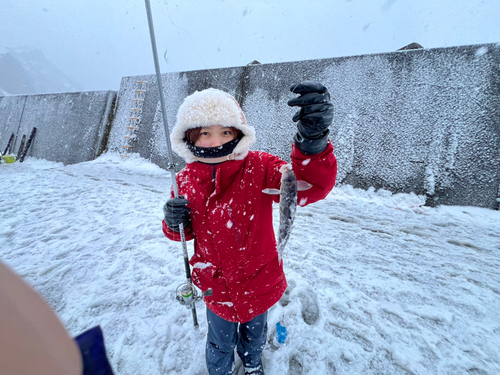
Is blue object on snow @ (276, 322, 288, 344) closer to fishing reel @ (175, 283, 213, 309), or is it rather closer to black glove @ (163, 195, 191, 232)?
fishing reel @ (175, 283, 213, 309)

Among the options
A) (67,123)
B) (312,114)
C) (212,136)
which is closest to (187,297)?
(212,136)

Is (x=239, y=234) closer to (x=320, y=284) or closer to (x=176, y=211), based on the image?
(x=176, y=211)

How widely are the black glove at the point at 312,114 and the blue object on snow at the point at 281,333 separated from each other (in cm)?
182

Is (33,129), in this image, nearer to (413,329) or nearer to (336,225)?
(336,225)

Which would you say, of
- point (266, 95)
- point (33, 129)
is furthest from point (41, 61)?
point (266, 95)

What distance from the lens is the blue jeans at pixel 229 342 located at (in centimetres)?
150

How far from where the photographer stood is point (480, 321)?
1.97 meters

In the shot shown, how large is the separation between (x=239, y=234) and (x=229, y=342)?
2.85ft

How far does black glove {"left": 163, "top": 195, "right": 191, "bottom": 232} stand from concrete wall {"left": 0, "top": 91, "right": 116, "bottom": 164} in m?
9.78

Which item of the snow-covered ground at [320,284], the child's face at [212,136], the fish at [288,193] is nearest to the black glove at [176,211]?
the child's face at [212,136]

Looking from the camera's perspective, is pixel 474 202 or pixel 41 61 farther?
pixel 41 61

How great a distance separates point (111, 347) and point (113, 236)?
208 centimetres

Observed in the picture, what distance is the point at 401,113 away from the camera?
499 centimetres

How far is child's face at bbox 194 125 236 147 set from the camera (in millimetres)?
1350
